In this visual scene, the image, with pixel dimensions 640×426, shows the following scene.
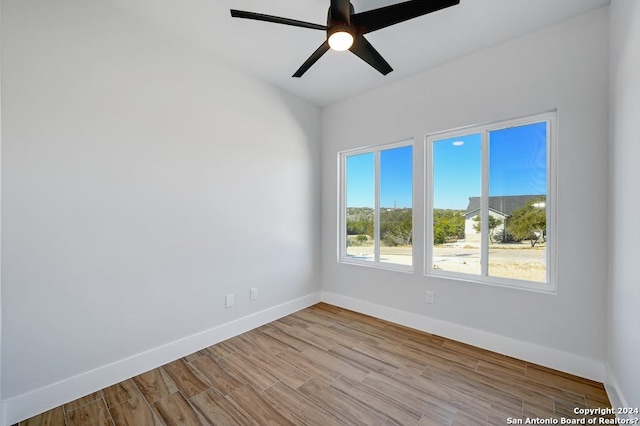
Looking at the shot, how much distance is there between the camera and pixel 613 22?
1.93 m

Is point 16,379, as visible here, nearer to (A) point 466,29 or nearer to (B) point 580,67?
(A) point 466,29

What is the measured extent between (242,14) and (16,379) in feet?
8.70

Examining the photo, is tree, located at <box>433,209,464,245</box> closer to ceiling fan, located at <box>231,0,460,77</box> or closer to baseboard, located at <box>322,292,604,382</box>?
baseboard, located at <box>322,292,604,382</box>

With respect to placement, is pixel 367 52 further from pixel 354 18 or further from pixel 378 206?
pixel 378 206

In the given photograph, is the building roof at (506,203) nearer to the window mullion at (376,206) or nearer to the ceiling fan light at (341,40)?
Answer: the window mullion at (376,206)

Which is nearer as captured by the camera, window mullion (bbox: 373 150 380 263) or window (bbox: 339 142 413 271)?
window (bbox: 339 142 413 271)

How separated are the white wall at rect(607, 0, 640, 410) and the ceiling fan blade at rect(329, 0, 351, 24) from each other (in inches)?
63.2

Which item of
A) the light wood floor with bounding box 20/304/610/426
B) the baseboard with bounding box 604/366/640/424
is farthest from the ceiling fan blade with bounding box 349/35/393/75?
the baseboard with bounding box 604/366/640/424

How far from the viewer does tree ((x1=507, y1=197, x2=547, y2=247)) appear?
237 centimetres

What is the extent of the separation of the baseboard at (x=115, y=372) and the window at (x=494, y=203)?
7.18 feet

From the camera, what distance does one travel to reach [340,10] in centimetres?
161

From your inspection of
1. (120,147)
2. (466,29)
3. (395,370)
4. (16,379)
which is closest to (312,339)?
(395,370)

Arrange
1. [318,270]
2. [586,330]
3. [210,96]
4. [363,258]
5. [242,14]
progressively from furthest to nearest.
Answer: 1. [318,270]
2. [363,258]
3. [210,96]
4. [586,330]
5. [242,14]

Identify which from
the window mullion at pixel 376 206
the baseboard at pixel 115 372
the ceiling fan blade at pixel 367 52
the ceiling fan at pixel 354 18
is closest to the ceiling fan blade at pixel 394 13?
the ceiling fan at pixel 354 18
